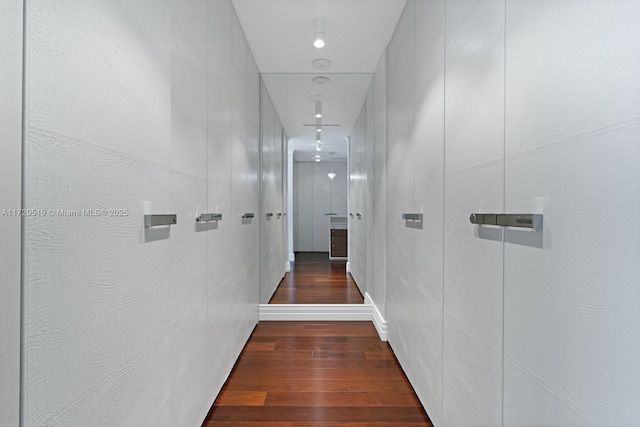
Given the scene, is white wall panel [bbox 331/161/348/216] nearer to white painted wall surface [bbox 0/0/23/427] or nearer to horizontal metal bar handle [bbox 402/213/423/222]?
horizontal metal bar handle [bbox 402/213/423/222]

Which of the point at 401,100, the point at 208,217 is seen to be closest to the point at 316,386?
the point at 208,217

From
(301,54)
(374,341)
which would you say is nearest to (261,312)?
(374,341)

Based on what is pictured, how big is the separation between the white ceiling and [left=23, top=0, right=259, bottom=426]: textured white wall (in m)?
0.68

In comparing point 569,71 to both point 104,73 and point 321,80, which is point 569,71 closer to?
point 104,73

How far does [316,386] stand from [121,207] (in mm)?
1679

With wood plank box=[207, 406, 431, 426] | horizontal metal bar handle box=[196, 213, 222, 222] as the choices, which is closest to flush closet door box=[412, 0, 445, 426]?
wood plank box=[207, 406, 431, 426]

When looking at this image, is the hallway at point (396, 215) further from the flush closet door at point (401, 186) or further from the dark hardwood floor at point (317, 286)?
the dark hardwood floor at point (317, 286)

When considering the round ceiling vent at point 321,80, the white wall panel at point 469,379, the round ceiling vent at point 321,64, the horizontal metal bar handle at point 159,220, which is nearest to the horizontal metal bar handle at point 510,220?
the white wall panel at point 469,379

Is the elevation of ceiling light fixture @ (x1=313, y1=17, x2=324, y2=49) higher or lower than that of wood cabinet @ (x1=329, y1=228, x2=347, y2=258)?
higher

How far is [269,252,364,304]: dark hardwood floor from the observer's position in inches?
151

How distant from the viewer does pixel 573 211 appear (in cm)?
78

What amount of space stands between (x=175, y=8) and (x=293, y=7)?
116 centimetres

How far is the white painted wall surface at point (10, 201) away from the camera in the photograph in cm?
60

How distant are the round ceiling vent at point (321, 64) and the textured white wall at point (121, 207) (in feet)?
4.46
